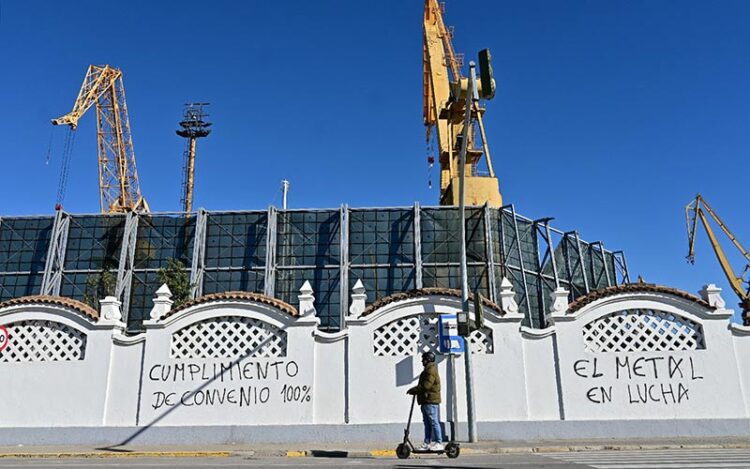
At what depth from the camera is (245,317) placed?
11406 millimetres

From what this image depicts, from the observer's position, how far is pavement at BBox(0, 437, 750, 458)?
31.8 feet

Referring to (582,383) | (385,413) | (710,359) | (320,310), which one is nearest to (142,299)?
(320,310)

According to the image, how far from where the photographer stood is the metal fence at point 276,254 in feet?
94.3

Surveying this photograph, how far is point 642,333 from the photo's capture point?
1120 cm

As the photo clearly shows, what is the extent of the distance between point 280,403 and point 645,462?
6.48m

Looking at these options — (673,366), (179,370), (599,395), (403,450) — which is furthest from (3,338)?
(673,366)

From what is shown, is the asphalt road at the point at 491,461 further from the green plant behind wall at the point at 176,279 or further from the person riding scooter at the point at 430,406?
the green plant behind wall at the point at 176,279

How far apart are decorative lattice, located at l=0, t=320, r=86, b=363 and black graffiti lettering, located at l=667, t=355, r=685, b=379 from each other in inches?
462

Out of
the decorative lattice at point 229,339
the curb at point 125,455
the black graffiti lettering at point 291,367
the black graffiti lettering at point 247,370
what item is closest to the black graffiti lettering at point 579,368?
the black graffiti lettering at point 291,367

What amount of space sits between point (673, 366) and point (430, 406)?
5608 millimetres

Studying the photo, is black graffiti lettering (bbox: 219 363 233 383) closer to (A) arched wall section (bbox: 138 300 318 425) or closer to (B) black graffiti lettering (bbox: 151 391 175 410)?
(A) arched wall section (bbox: 138 300 318 425)

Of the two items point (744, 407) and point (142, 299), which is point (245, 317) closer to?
point (744, 407)

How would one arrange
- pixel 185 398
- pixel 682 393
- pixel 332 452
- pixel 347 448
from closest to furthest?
1. pixel 332 452
2. pixel 347 448
3. pixel 682 393
4. pixel 185 398

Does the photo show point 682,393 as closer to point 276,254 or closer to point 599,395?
point 599,395
